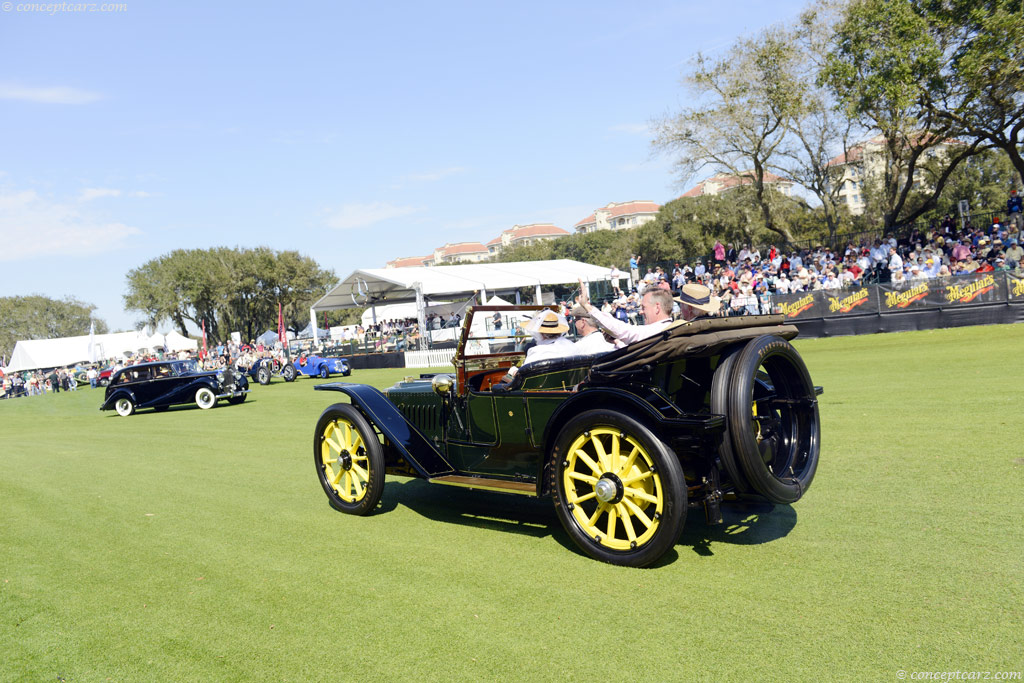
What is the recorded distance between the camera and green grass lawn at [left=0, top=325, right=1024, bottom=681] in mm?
2941

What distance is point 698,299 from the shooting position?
443 centimetres

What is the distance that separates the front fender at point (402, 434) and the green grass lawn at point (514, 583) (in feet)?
1.35

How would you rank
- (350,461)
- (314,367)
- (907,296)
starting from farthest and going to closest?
(314,367), (907,296), (350,461)

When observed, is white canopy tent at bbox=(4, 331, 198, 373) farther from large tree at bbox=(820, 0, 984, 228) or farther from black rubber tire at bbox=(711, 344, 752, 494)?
black rubber tire at bbox=(711, 344, 752, 494)

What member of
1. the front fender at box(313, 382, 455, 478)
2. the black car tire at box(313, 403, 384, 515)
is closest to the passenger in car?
the front fender at box(313, 382, 455, 478)

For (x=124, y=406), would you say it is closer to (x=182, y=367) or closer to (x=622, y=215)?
(x=182, y=367)

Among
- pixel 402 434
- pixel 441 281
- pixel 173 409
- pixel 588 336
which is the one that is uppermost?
pixel 441 281

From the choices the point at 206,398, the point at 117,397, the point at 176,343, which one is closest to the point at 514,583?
the point at 206,398

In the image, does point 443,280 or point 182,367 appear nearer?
point 182,367

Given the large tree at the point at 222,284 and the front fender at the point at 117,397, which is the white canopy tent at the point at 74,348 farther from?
the front fender at the point at 117,397

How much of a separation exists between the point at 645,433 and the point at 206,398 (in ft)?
57.1

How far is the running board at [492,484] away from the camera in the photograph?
4.57 metres

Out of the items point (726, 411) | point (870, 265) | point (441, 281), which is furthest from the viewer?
point (441, 281)

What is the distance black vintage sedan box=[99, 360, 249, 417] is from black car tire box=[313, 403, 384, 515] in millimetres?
13814
